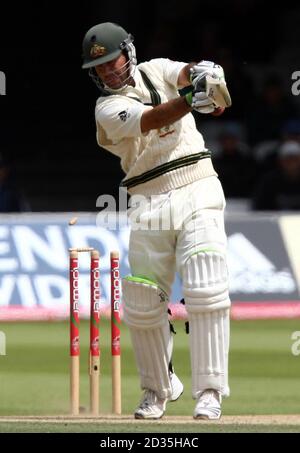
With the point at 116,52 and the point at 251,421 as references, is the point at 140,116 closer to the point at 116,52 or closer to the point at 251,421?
the point at 116,52

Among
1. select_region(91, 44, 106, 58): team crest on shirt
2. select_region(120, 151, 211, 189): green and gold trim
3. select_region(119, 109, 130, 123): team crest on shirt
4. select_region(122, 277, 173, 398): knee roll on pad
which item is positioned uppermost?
select_region(91, 44, 106, 58): team crest on shirt

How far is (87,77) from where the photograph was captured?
1599 centimetres

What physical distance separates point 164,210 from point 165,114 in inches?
18.7

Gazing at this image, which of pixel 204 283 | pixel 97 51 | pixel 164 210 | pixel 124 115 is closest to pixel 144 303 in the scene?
pixel 204 283

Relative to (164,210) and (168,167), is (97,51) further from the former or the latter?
(164,210)

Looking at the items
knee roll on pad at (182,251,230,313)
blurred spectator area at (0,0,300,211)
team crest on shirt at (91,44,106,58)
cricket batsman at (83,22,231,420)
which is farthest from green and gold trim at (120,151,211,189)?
blurred spectator area at (0,0,300,211)

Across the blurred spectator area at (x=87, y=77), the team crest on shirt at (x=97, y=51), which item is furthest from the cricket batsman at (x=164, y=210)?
the blurred spectator area at (x=87, y=77)

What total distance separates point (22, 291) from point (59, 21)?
6.27m

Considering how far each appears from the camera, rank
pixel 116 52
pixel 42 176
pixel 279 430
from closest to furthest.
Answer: pixel 279 430
pixel 116 52
pixel 42 176

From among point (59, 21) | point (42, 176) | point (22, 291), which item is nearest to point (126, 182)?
point (22, 291)

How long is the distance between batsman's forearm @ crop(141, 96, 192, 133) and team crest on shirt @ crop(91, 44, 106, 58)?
13.6 inches

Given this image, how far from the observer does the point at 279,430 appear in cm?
584

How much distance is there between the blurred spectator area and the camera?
15211mm

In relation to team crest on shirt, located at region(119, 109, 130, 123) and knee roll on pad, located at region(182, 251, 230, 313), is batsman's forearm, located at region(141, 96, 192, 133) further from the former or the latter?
knee roll on pad, located at region(182, 251, 230, 313)
